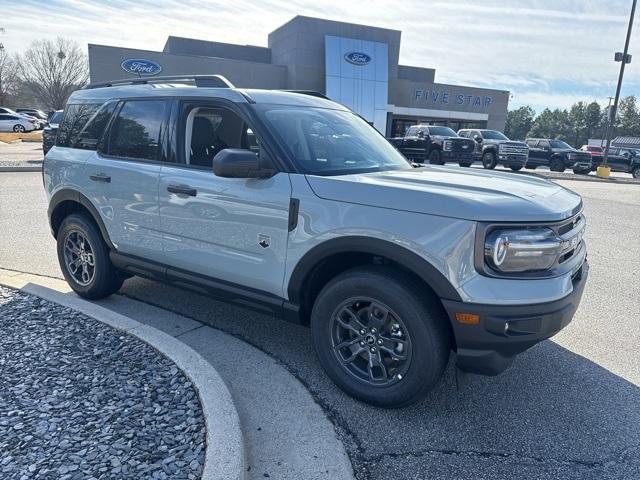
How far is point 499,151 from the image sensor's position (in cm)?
2234

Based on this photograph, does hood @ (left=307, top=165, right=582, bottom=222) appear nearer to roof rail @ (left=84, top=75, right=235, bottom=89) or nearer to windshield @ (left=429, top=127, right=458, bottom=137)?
roof rail @ (left=84, top=75, right=235, bottom=89)

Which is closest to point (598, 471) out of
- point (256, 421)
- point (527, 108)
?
point (256, 421)

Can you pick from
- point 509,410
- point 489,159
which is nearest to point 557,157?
point 489,159

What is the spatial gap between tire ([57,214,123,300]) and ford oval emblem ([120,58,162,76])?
30546 millimetres

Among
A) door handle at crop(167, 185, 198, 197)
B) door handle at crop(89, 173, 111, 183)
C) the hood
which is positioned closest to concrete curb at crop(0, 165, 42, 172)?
door handle at crop(89, 173, 111, 183)

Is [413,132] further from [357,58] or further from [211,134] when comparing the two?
[211,134]

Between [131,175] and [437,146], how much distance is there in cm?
1883

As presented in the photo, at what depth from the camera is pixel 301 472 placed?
2428 millimetres

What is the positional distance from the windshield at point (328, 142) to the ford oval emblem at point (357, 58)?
34217 millimetres

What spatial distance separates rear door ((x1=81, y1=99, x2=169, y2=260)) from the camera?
12.9 ft

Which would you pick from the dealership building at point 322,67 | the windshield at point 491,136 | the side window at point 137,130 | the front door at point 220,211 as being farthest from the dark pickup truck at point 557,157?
the side window at point 137,130

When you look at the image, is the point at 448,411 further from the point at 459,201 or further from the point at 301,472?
the point at 459,201

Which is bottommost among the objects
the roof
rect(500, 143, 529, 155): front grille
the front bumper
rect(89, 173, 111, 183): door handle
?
the front bumper

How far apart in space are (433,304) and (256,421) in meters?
1.24
